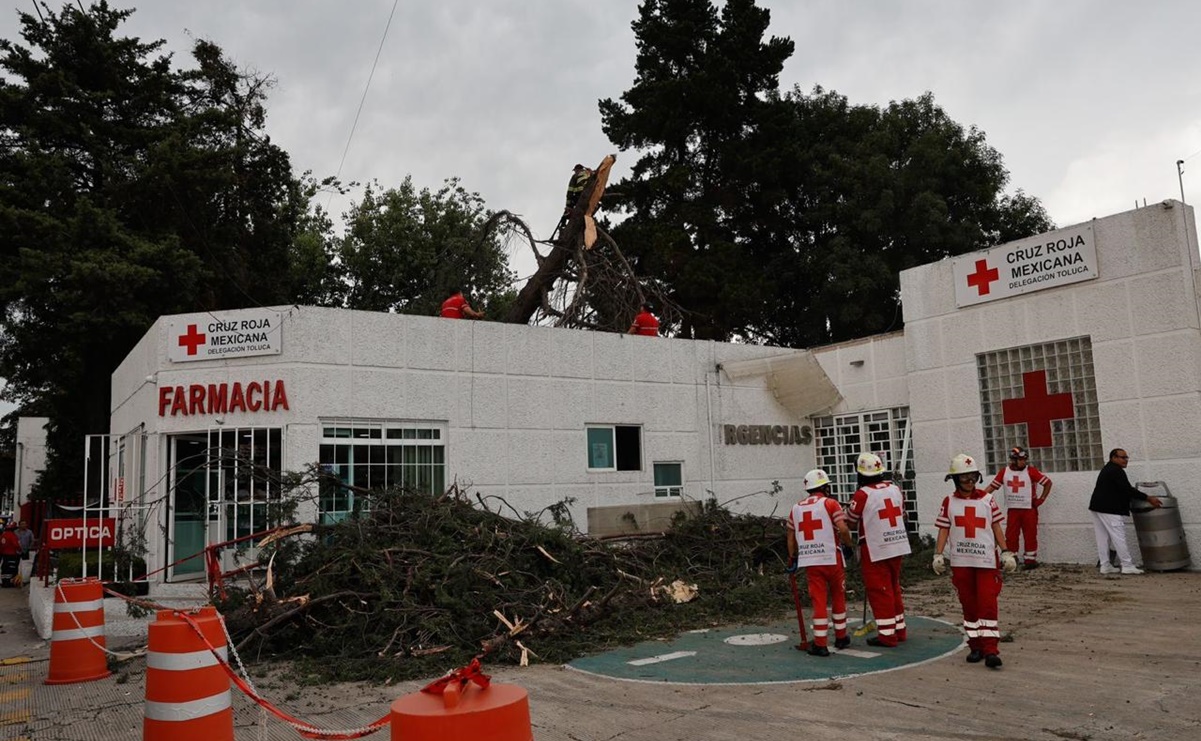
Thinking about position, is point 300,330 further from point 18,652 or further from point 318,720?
point 318,720

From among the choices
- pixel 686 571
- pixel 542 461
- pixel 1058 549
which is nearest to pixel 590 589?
pixel 686 571

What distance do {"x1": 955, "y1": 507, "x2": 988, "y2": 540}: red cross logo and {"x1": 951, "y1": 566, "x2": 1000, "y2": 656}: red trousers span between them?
1.00 ft

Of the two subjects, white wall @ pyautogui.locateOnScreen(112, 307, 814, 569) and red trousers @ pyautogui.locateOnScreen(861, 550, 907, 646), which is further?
white wall @ pyautogui.locateOnScreen(112, 307, 814, 569)

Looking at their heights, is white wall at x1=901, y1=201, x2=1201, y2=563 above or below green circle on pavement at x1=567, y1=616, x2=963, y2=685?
above

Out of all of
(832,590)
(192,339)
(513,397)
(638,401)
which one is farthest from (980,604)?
(192,339)

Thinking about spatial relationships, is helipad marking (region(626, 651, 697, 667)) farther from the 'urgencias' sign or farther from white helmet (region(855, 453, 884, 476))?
the 'urgencias' sign

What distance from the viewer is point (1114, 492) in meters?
11.8

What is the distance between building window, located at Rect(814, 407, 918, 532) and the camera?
51.2ft

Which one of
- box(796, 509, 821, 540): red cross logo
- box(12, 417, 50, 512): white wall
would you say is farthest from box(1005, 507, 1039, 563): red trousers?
box(12, 417, 50, 512): white wall

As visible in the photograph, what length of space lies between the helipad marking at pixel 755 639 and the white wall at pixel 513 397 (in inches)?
211

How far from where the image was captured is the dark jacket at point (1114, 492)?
11.7 metres

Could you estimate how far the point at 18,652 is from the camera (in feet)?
34.4

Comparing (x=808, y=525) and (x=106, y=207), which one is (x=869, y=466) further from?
(x=106, y=207)

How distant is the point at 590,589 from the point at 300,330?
5771 millimetres
